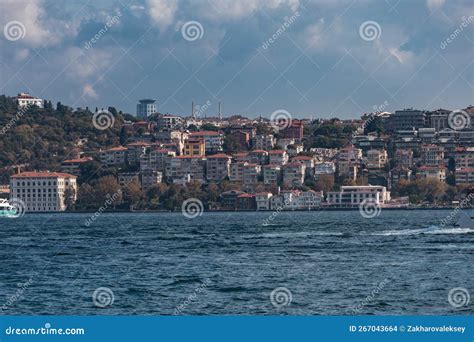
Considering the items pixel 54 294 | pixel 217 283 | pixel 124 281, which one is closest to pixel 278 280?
pixel 217 283

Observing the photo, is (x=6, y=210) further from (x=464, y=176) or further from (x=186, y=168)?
(x=464, y=176)

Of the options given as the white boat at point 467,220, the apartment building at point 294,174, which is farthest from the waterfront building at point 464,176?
the white boat at point 467,220

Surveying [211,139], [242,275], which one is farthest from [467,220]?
[211,139]

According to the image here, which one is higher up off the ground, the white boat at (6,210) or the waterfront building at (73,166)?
the waterfront building at (73,166)

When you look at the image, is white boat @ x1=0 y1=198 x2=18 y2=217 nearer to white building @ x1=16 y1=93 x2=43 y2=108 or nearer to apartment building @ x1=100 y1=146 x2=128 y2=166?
apartment building @ x1=100 y1=146 x2=128 y2=166

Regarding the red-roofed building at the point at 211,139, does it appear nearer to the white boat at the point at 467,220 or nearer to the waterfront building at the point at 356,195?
the waterfront building at the point at 356,195

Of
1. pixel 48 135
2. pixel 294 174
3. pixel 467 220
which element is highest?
pixel 48 135
